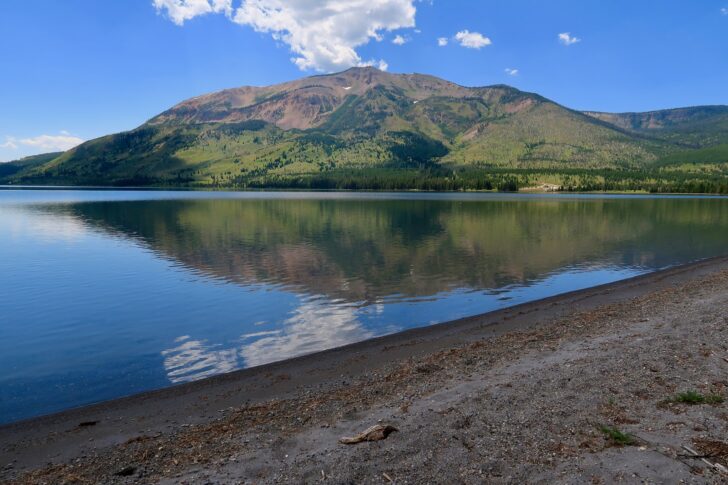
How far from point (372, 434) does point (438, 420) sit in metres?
2.13

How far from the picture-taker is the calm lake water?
23984 mm

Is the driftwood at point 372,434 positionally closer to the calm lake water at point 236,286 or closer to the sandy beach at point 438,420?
the sandy beach at point 438,420

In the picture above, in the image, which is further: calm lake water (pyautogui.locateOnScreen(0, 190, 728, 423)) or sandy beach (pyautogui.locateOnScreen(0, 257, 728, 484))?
calm lake water (pyautogui.locateOnScreen(0, 190, 728, 423))

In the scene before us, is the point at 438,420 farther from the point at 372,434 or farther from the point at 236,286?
the point at 236,286

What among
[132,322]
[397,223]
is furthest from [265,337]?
[397,223]

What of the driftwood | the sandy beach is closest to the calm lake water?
the sandy beach

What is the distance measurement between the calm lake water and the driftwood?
39.3ft

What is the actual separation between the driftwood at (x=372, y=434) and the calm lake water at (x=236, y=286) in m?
12.0

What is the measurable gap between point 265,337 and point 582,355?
57.6 feet

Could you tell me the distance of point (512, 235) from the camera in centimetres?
8162

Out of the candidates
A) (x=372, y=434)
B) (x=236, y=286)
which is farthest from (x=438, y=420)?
(x=236, y=286)

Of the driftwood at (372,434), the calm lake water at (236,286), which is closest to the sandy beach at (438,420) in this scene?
the driftwood at (372,434)

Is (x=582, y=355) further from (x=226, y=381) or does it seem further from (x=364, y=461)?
(x=226, y=381)

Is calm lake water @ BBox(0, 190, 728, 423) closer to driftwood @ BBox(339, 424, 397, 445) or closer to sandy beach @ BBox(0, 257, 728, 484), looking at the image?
sandy beach @ BBox(0, 257, 728, 484)
